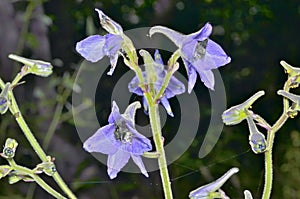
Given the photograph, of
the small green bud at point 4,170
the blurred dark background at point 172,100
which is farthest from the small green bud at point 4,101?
the blurred dark background at point 172,100

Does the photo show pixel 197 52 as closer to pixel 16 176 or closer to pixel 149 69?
pixel 149 69

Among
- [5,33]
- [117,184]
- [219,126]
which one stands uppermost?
[5,33]

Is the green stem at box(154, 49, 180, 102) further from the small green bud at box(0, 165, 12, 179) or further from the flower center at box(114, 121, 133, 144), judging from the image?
the small green bud at box(0, 165, 12, 179)

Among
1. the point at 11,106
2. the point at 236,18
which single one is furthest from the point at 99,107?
the point at 11,106

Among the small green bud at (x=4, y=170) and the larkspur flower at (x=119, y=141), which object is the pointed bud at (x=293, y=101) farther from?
the small green bud at (x=4, y=170)

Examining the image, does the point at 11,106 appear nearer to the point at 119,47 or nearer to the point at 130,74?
the point at 119,47

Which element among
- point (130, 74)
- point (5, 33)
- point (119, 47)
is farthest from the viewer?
point (5, 33)
